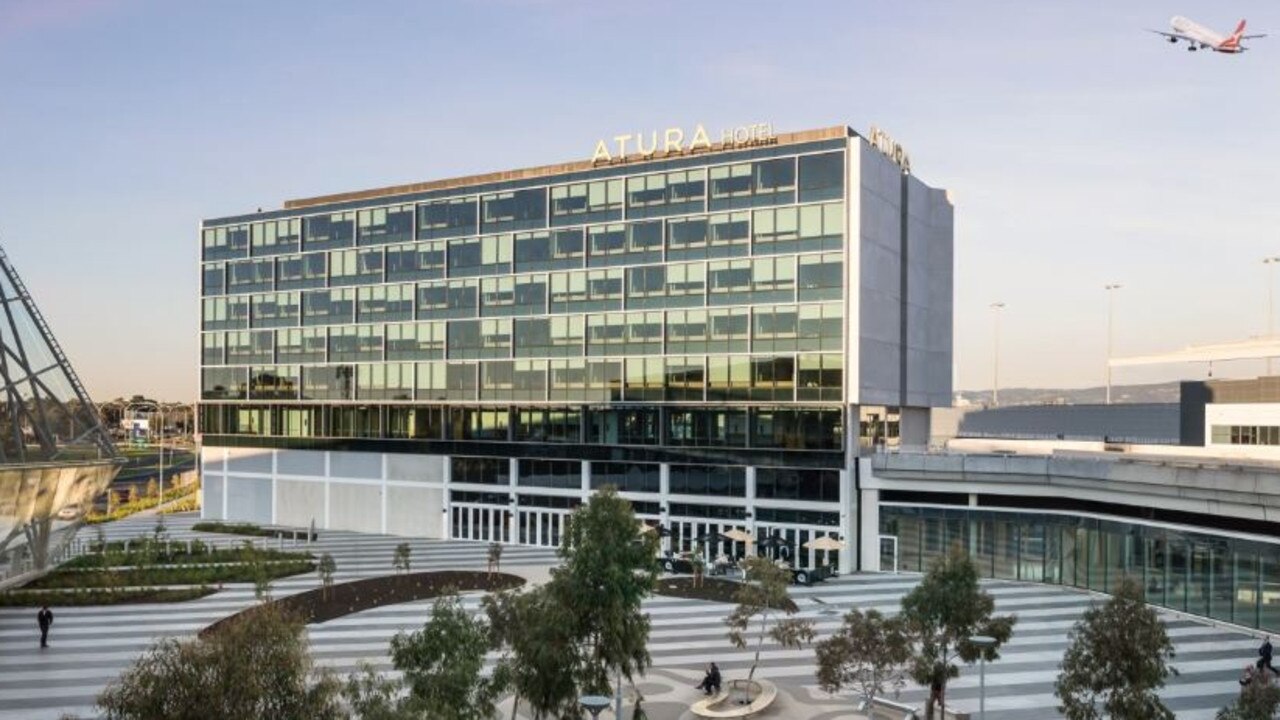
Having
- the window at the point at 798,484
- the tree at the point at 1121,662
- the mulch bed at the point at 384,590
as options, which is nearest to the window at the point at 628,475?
the window at the point at 798,484

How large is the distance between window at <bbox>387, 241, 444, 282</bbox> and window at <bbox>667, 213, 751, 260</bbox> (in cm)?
2042

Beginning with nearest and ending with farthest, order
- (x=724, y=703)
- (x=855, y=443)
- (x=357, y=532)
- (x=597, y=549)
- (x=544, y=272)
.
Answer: (x=597, y=549)
(x=724, y=703)
(x=855, y=443)
(x=544, y=272)
(x=357, y=532)

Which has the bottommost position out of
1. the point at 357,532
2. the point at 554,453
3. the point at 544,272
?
the point at 357,532

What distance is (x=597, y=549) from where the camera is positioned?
32.2 meters

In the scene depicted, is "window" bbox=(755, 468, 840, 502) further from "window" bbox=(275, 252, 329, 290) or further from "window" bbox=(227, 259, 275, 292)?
"window" bbox=(227, 259, 275, 292)

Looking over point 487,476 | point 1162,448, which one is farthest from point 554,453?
point 1162,448

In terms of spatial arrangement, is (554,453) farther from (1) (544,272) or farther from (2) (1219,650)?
(2) (1219,650)

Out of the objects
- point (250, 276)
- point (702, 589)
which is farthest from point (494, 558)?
point (250, 276)

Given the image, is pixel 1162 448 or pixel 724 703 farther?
pixel 1162 448

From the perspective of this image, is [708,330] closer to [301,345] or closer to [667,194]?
[667,194]

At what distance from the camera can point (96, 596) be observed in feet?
188

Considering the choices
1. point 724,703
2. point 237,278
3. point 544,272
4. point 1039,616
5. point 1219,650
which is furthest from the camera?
point 237,278

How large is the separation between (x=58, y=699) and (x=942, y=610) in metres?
30.5

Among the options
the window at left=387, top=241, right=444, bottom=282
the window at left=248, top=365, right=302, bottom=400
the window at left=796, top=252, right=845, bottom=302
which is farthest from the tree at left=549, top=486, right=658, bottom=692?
the window at left=248, top=365, right=302, bottom=400
